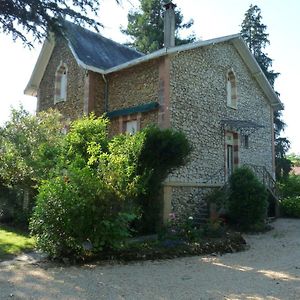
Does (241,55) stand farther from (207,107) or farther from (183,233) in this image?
(183,233)

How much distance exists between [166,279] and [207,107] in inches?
391

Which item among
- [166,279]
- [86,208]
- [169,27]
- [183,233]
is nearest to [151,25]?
[169,27]

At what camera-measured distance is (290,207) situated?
58.0 ft

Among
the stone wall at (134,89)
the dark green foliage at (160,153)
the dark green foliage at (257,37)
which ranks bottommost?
the dark green foliage at (160,153)

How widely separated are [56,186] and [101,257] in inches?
71.8

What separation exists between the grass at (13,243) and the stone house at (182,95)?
4.57 metres

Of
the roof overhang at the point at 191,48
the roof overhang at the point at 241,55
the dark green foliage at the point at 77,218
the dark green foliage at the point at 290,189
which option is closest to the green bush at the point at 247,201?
the roof overhang at the point at 241,55

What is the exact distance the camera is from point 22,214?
13.3 metres

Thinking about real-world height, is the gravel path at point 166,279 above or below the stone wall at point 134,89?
below

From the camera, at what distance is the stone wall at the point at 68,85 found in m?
16.8

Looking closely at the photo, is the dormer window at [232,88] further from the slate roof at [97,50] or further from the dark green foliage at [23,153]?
the dark green foliage at [23,153]

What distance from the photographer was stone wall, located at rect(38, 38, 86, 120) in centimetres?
1675

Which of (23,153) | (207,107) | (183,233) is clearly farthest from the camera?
(207,107)

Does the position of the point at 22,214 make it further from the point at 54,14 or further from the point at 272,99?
the point at 272,99
